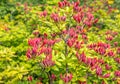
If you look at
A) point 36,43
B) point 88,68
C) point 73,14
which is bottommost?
point 88,68

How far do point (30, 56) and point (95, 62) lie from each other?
1082 mm

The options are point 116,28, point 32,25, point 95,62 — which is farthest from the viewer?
point 116,28

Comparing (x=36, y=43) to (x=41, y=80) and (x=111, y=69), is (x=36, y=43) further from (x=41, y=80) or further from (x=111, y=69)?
(x=111, y=69)

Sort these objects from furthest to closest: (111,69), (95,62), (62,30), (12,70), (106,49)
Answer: (111,69) < (106,49) < (62,30) < (95,62) < (12,70)

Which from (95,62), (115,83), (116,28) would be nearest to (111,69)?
(115,83)

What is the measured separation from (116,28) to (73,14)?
455 cm

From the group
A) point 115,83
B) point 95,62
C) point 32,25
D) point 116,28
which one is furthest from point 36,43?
point 116,28

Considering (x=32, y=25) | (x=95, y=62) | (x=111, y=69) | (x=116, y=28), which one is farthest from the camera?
(x=116, y=28)

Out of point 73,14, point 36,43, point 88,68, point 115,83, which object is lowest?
point 115,83

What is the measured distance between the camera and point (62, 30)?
528 centimetres

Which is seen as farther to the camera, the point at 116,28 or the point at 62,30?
the point at 116,28

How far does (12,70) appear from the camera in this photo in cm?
447

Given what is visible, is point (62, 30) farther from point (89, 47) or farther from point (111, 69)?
point (111, 69)

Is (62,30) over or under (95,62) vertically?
over
